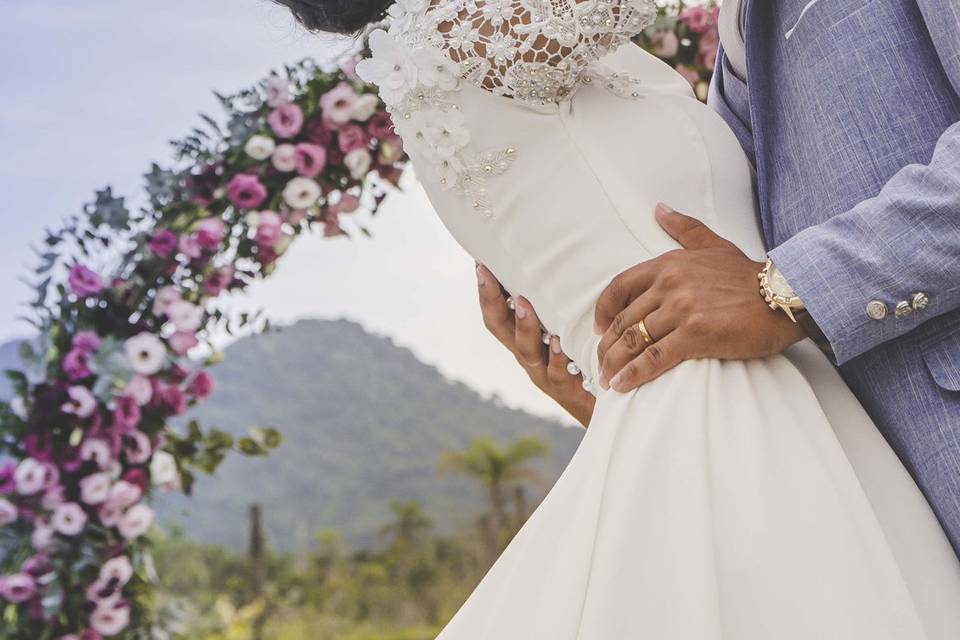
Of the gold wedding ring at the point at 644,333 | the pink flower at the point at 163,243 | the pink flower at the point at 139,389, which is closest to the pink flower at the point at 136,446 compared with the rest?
the pink flower at the point at 139,389

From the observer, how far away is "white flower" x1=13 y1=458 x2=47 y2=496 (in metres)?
2.99

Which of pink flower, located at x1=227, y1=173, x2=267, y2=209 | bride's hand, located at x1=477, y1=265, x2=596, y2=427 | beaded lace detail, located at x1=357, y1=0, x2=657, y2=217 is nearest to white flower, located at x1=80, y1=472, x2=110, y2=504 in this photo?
pink flower, located at x1=227, y1=173, x2=267, y2=209

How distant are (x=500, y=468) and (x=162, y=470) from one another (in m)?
7.88

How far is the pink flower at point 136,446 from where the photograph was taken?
10.4 ft

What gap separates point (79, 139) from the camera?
28.3ft

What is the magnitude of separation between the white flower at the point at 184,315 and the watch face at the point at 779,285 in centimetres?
251

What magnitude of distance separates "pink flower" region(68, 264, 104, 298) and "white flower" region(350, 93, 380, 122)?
0.98m

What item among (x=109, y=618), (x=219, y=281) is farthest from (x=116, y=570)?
(x=219, y=281)

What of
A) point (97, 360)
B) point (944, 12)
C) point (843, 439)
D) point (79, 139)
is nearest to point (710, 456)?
point (843, 439)

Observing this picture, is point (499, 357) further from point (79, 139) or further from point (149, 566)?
point (149, 566)

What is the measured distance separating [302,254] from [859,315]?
11566 millimetres

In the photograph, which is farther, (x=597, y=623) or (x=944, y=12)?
(x=944, y=12)

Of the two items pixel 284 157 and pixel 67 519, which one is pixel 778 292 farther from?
pixel 67 519

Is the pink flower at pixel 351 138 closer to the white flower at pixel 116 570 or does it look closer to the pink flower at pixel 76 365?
the pink flower at pixel 76 365
